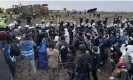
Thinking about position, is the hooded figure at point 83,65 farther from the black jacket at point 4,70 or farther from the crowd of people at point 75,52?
the black jacket at point 4,70

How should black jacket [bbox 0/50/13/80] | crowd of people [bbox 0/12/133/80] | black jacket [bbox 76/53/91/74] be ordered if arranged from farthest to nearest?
black jacket [bbox 76/53/91/74] < crowd of people [bbox 0/12/133/80] < black jacket [bbox 0/50/13/80]

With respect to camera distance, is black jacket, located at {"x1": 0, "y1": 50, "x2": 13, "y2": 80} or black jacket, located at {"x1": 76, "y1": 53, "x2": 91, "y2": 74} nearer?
black jacket, located at {"x1": 0, "y1": 50, "x2": 13, "y2": 80}

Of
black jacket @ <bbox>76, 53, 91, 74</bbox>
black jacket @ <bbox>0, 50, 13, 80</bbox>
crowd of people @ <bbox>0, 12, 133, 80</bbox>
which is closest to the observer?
black jacket @ <bbox>0, 50, 13, 80</bbox>

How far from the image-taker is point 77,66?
1018 cm

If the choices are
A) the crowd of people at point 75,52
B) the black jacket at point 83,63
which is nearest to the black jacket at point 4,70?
the crowd of people at point 75,52

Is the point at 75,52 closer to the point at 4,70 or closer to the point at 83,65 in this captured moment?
the point at 83,65

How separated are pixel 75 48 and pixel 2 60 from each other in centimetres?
1007

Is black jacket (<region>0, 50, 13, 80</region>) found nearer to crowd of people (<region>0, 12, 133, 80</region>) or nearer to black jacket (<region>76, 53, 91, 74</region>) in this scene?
crowd of people (<region>0, 12, 133, 80</region>)

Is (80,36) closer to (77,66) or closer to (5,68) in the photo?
(77,66)

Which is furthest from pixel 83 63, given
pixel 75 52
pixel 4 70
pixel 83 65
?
pixel 4 70

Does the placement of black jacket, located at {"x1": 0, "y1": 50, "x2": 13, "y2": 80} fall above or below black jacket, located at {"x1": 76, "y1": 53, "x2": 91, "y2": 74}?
above

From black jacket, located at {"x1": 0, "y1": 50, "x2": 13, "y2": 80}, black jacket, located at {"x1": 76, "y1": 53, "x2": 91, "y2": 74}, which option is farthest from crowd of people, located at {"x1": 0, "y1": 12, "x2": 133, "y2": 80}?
black jacket, located at {"x1": 0, "y1": 50, "x2": 13, "y2": 80}

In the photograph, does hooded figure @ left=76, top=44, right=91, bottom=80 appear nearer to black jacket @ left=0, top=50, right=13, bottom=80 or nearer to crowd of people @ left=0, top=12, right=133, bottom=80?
crowd of people @ left=0, top=12, right=133, bottom=80

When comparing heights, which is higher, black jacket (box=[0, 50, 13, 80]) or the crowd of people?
black jacket (box=[0, 50, 13, 80])
